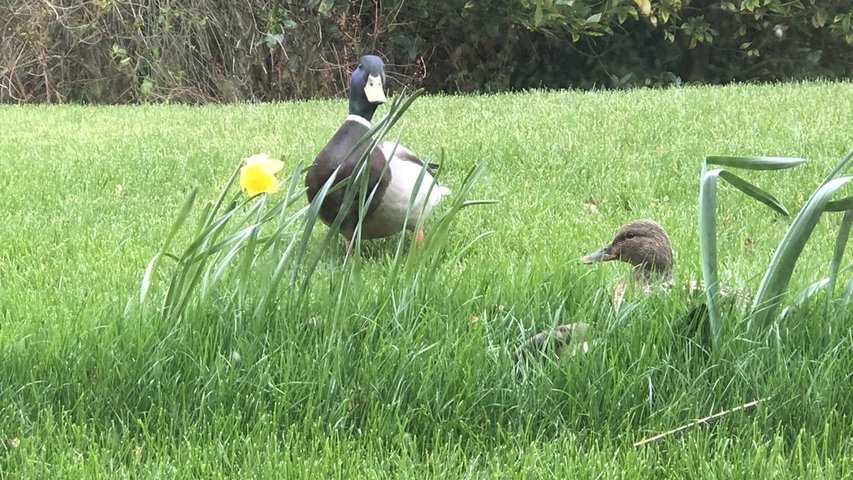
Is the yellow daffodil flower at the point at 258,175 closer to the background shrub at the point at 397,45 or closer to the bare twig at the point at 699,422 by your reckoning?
the bare twig at the point at 699,422

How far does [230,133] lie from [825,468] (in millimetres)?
4557

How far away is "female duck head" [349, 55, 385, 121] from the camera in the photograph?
249 cm

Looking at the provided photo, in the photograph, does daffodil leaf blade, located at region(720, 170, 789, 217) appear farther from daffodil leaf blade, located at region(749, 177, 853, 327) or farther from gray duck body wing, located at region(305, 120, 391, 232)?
gray duck body wing, located at region(305, 120, 391, 232)

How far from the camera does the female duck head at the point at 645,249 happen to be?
6.57 ft

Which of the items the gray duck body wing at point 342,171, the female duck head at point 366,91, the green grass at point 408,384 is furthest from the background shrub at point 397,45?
the green grass at point 408,384

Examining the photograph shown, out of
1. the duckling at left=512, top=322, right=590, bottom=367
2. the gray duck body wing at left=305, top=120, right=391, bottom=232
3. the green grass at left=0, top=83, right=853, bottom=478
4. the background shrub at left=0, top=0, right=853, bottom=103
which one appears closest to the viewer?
the green grass at left=0, top=83, right=853, bottom=478

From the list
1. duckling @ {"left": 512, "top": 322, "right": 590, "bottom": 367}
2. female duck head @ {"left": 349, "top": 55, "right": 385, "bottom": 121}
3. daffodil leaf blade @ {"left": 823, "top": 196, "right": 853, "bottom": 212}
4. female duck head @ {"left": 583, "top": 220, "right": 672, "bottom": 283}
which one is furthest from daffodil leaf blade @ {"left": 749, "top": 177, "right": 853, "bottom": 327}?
female duck head @ {"left": 349, "top": 55, "right": 385, "bottom": 121}

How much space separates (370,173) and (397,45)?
739 cm

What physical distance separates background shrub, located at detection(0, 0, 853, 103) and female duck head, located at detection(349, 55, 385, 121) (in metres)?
5.45

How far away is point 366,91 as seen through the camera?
2492 mm

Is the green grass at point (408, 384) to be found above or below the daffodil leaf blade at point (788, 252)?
below

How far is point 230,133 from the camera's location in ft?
17.2

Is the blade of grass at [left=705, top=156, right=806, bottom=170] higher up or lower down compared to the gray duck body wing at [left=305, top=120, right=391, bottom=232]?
higher up

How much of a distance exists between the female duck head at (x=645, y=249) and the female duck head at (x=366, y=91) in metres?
0.86
